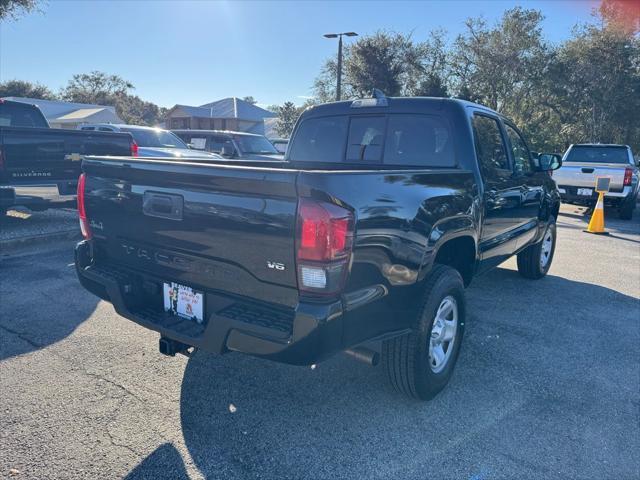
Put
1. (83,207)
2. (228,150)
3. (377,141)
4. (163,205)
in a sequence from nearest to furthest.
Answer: (163,205) → (83,207) → (377,141) → (228,150)

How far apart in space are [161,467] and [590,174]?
12391 millimetres

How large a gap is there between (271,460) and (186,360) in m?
1.37

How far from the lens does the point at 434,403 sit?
3186mm

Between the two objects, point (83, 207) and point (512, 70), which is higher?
point (512, 70)

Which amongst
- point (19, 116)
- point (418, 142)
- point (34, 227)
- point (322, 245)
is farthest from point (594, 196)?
point (19, 116)

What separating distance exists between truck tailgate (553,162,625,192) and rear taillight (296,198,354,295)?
11.8 m

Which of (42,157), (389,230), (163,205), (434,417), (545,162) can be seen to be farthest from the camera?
(42,157)

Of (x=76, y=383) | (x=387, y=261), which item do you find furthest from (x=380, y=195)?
(x=76, y=383)

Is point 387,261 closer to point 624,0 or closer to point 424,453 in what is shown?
point 424,453

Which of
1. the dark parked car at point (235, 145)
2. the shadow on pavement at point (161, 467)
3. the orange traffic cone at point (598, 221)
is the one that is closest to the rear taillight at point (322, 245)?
the shadow on pavement at point (161, 467)

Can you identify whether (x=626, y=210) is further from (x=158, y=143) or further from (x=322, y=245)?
(x=322, y=245)

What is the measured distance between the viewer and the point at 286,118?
1736 inches

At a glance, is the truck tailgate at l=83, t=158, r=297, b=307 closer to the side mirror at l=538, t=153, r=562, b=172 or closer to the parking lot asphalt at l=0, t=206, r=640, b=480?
the parking lot asphalt at l=0, t=206, r=640, b=480

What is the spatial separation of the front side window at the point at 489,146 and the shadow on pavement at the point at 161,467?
9.84 feet
